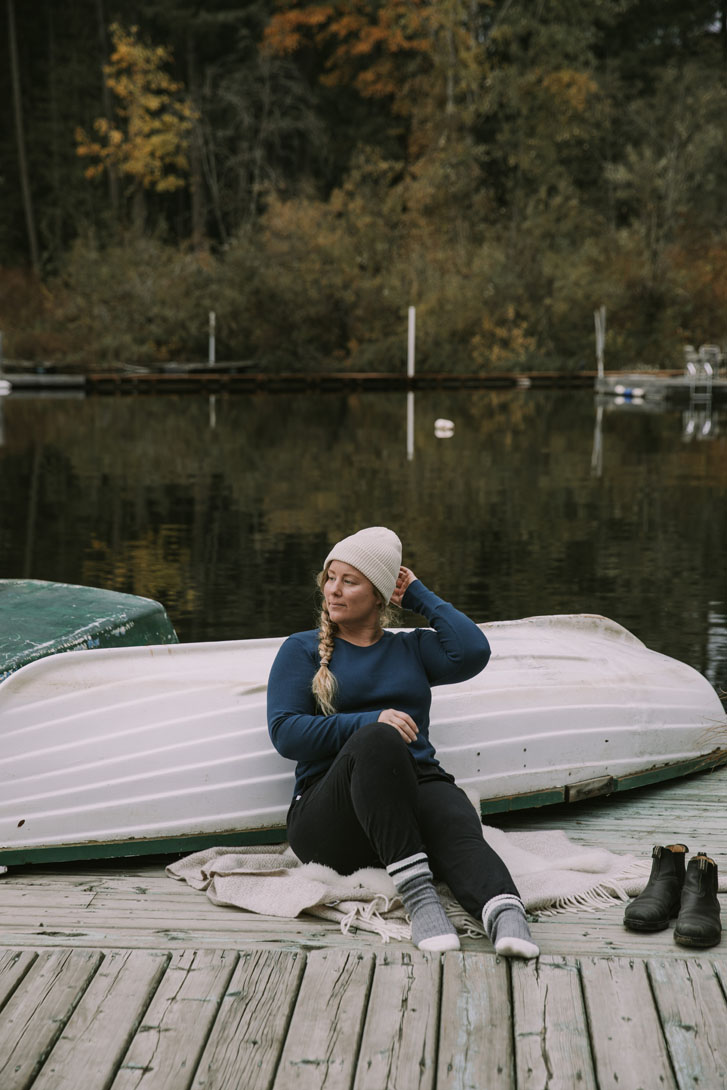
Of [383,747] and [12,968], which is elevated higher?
[383,747]

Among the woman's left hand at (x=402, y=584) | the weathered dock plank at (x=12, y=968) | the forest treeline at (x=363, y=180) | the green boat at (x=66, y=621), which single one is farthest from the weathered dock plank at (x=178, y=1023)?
the forest treeline at (x=363, y=180)

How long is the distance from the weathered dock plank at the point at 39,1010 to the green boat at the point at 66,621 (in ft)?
4.22

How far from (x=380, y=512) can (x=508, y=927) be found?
9.90 metres

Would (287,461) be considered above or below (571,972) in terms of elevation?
below

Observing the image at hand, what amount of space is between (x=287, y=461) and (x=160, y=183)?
1070 inches

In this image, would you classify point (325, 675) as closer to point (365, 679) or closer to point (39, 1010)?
point (365, 679)

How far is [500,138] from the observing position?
4153 centimetres

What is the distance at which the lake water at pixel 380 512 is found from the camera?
9.24 metres

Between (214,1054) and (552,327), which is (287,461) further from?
(552,327)

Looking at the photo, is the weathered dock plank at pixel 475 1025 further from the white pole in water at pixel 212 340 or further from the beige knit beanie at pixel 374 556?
the white pole in water at pixel 212 340

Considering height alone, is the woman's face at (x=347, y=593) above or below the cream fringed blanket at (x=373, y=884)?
above

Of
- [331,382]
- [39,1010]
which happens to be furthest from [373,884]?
[331,382]

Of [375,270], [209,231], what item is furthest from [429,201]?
[209,231]

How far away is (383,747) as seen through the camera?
342 cm
